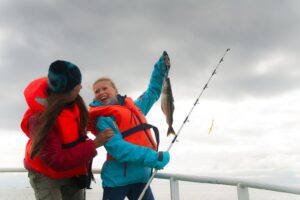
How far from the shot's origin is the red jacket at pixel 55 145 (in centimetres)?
361

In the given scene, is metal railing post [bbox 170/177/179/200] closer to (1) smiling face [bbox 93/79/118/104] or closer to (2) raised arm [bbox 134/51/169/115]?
(2) raised arm [bbox 134/51/169/115]

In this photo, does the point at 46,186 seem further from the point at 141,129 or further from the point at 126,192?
the point at 141,129

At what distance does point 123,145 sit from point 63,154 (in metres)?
0.74

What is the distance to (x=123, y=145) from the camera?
418cm

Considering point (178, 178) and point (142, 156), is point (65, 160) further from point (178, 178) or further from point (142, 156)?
point (178, 178)

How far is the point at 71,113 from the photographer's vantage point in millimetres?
4027

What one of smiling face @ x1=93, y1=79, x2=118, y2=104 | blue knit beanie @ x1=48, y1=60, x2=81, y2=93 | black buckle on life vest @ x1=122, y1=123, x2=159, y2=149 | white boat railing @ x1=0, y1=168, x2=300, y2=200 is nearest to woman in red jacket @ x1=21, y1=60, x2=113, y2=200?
blue knit beanie @ x1=48, y1=60, x2=81, y2=93

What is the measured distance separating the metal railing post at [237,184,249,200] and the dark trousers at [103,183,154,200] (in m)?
1.21

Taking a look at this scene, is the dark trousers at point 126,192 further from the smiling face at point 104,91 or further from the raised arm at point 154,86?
the raised arm at point 154,86

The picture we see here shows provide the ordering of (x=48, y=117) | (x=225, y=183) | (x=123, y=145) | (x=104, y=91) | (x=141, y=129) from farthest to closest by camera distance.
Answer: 1. (x=104, y=91)
2. (x=141, y=129)
3. (x=123, y=145)
4. (x=225, y=183)
5. (x=48, y=117)

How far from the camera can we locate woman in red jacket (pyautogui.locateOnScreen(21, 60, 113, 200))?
3588 mm

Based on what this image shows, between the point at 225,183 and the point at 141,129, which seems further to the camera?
the point at 141,129

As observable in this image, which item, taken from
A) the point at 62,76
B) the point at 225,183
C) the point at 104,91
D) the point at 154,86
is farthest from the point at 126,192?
the point at 154,86

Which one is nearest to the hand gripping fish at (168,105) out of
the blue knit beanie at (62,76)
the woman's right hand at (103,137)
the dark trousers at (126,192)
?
the dark trousers at (126,192)
